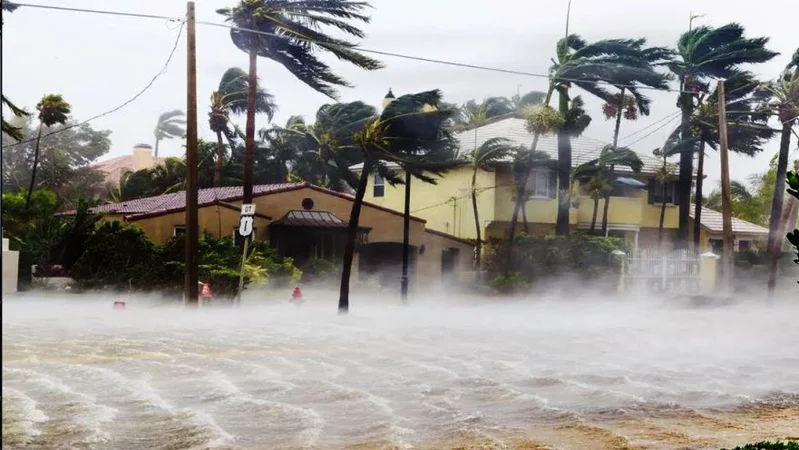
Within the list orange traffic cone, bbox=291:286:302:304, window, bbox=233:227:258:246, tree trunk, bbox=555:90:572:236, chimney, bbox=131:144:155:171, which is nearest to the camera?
chimney, bbox=131:144:155:171

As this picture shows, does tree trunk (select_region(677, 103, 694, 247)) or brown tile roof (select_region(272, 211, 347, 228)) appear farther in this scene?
tree trunk (select_region(677, 103, 694, 247))

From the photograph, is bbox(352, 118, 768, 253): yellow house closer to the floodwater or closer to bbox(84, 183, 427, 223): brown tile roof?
bbox(84, 183, 427, 223): brown tile roof

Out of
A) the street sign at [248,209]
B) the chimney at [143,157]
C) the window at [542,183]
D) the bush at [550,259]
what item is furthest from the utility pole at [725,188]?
the chimney at [143,157]

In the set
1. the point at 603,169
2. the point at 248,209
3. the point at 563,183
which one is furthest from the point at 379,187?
the point at 603,169

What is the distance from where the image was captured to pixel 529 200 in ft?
65.7

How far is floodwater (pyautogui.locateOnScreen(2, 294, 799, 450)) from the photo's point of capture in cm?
749

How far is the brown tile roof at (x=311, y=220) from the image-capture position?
15305 mm

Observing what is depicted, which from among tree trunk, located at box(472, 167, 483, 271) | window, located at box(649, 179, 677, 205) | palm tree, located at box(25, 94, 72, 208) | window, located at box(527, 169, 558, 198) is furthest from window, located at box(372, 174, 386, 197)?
window, located at box(649, 179, 677, 205)

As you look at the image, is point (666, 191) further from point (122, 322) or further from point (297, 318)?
point (122, 322)

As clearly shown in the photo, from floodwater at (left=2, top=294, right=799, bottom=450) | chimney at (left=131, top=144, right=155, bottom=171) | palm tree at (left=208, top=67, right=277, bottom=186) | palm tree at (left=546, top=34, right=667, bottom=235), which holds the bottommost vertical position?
floodwater at (left=2, top=294, right=799, bottom=450)

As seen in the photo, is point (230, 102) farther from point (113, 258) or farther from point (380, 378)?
point (380, 378)

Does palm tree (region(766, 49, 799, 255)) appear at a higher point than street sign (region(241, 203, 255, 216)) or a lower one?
higher

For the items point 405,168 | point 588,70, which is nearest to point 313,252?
point 405,168

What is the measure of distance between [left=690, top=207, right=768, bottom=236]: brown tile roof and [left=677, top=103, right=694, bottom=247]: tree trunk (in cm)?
32
